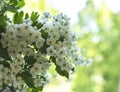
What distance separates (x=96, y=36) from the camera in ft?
18.2

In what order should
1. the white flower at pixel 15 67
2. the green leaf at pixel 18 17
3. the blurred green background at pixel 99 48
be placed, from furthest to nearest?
the blurred green background at pixel 99 48
the green leaf at pixel 18 17
the white flower at pixel 15 67

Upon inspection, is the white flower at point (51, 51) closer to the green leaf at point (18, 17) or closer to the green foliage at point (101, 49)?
the green leaf at point (18, 17)

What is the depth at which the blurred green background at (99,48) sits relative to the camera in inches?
209

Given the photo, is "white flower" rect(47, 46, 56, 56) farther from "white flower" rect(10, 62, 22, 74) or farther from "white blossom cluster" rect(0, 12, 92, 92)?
"white flower" rect(10, 62, 22, 74)

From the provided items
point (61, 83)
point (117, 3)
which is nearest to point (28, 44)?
point (117, 3)

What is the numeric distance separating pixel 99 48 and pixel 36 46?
4.18 meters

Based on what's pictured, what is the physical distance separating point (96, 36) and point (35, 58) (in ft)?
14.0

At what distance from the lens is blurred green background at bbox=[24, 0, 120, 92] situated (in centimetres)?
530

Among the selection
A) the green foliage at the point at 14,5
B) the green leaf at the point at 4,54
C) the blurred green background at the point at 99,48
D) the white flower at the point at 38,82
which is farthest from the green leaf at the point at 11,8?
the blurred green background at the point at 99,48

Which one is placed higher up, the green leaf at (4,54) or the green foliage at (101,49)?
the green foliage at (101,49)

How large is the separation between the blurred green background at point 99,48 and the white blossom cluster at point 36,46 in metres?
3.85

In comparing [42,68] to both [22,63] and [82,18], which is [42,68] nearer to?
[22,63]

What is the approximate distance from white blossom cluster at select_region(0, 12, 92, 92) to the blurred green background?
3.85m

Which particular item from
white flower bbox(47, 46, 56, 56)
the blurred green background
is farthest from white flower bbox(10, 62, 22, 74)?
the blurred green background
